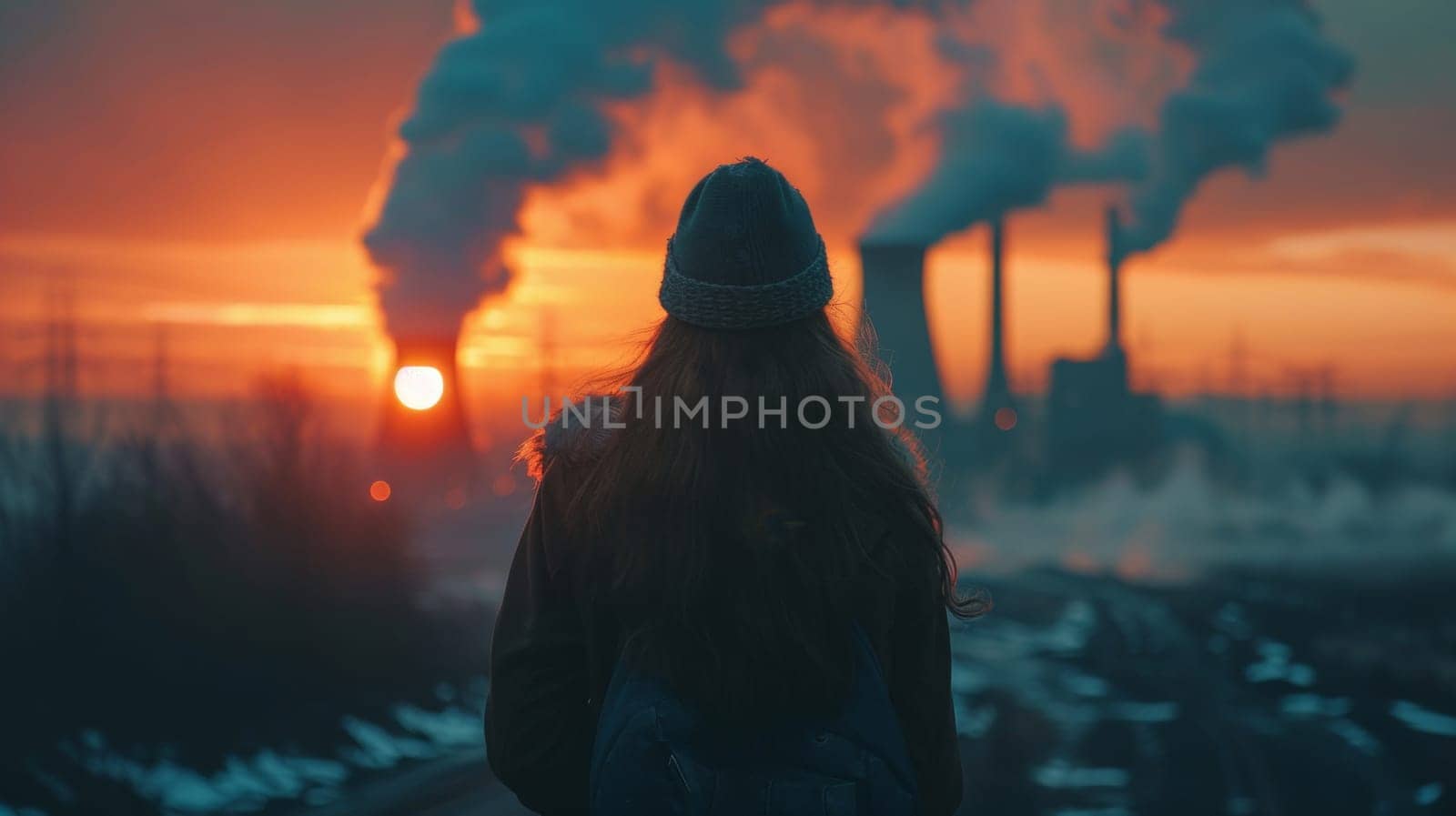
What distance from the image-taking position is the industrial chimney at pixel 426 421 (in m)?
17.9

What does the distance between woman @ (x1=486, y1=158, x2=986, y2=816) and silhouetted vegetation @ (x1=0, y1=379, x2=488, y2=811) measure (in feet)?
15.6

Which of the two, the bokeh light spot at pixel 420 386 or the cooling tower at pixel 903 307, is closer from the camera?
the bokeh light spot at pixel 420 386

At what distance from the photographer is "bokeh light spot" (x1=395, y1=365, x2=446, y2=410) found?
17.5m

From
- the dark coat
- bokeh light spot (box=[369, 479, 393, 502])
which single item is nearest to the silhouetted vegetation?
bokeh light spot (box=[369, 479, 393, 502])

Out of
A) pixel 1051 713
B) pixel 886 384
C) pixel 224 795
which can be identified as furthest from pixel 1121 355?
Result: pixel 886 384

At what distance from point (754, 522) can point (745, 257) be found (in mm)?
261

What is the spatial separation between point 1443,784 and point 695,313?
877 centimetres

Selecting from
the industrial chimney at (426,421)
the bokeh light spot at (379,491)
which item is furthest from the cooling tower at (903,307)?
the bokeh light spot at (379,491)

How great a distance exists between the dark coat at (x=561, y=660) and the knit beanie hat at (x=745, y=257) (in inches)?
7.1

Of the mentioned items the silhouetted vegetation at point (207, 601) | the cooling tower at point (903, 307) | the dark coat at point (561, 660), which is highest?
the cooling tower at point (903, 307)

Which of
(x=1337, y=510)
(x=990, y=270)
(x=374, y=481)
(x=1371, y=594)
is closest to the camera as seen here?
(x=374, y=481)

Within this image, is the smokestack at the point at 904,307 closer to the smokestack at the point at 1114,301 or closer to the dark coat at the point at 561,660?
the smokestack at the point at 1114,301

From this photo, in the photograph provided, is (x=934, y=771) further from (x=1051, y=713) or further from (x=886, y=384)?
(x=1051, y=713)

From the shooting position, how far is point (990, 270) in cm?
3825
